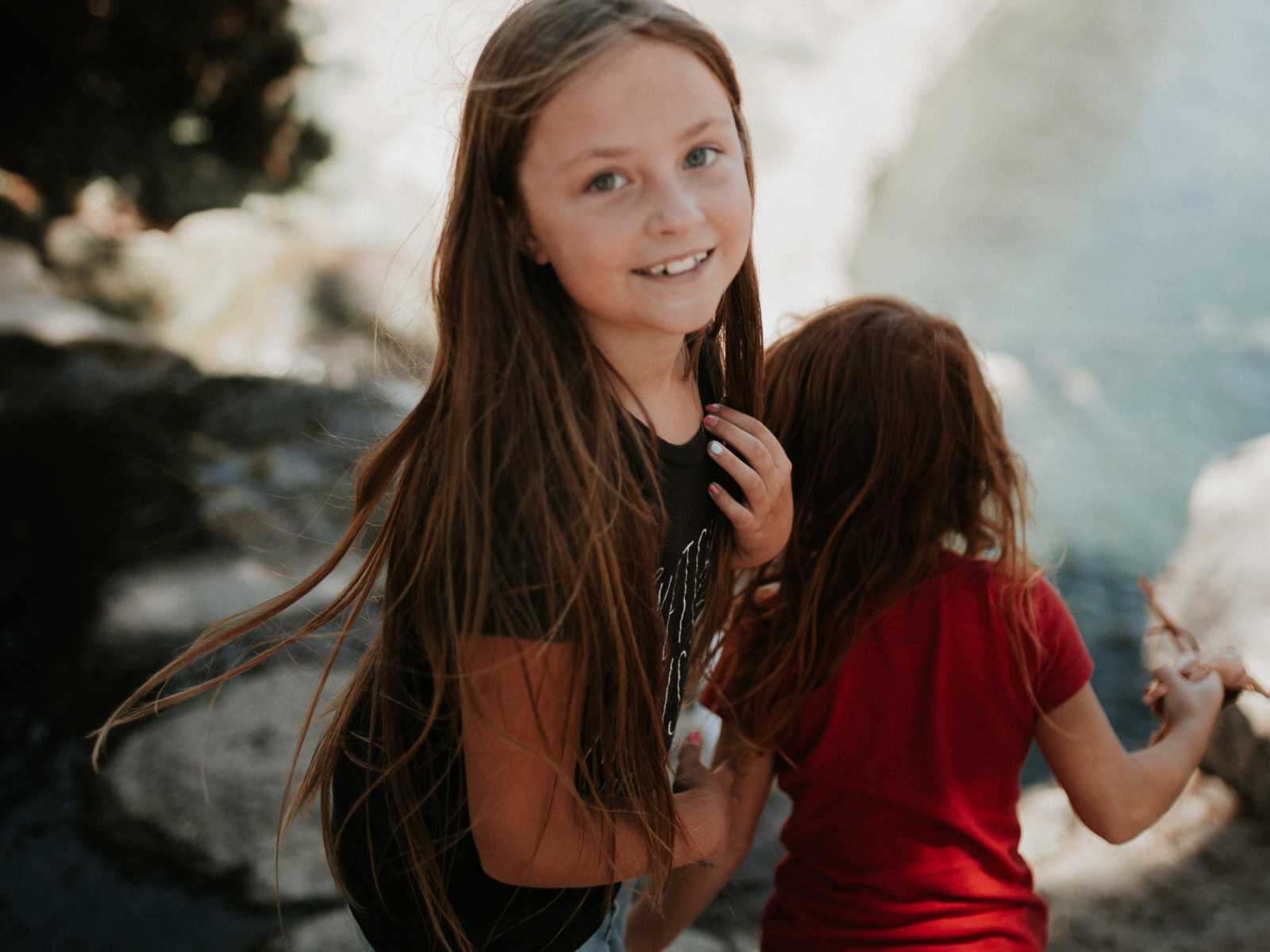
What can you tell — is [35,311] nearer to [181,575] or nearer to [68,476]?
[68,476]

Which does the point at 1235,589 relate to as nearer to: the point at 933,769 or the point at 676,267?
the point at 933,769

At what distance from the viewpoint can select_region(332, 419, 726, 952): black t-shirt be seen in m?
1.10

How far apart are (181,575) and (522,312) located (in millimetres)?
1815

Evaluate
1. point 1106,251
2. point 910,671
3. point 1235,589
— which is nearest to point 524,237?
point 910,671

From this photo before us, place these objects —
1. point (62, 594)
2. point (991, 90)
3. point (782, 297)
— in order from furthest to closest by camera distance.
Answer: point (991, 90), point (782, 297), point (62, 594)

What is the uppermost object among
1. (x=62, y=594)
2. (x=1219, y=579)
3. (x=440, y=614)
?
(x=440, y=614)

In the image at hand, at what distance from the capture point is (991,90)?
9859mm

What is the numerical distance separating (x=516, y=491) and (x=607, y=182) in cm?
27

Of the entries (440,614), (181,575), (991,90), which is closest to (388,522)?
(440,614)

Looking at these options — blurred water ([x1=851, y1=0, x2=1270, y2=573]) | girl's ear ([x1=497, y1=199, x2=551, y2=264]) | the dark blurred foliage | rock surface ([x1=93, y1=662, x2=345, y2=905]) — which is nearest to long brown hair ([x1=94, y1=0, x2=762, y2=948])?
girl's ear ([x1=497, y1=199, x2=551, y2=264])

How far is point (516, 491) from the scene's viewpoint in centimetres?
94

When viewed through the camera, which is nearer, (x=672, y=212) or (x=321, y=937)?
(x=672, y=212)

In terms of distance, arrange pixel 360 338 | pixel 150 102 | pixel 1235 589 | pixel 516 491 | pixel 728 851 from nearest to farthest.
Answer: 1. pixel 516 491
2. pixel 728 851
3. pixel 1235 589
4. pixel 360 338
5. pixel 150 102

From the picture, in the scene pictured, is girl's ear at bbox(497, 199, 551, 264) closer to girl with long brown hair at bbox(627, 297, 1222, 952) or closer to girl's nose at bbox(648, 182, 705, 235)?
girl's nose at bbox(648, 182, 705, 235)
